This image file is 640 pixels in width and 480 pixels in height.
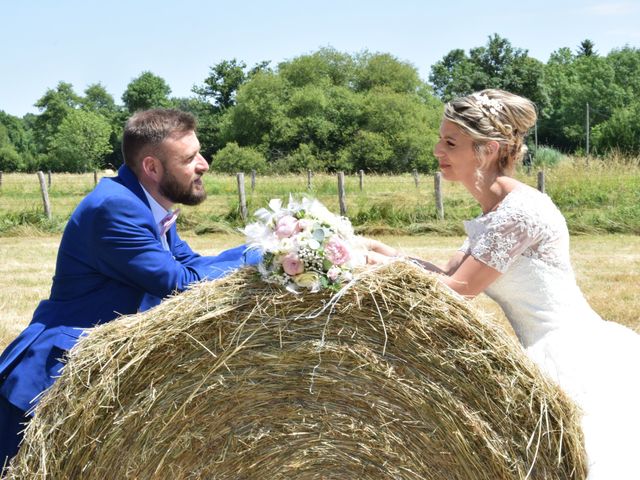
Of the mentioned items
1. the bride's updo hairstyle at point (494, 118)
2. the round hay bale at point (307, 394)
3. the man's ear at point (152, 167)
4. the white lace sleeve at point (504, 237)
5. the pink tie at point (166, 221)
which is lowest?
the round hay bale at point (307, 394)

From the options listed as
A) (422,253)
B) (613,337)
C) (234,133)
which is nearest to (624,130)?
(234,133)

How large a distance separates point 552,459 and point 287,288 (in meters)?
1.18

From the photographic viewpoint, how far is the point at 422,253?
1227 cm

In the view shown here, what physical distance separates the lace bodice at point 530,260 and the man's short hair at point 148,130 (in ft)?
4.81

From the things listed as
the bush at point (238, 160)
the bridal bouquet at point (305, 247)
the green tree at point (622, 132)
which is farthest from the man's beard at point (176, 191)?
the green tree at point (622, 132)

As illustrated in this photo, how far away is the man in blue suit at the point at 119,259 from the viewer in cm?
333

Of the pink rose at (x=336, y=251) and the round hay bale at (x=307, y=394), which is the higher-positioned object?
the pink rose at (x=336, y=251)

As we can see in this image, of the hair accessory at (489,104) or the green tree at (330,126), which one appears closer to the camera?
the hair accessory at (489,104)

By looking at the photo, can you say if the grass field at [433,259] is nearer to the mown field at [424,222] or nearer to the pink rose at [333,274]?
the mown field at [424,222]

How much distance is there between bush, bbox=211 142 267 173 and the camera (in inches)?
2001

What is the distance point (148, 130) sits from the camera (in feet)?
11.7

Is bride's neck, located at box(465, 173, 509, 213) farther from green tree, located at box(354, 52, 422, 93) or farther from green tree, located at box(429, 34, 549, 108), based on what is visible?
green tree, located at box(429, 34, 549, 108)

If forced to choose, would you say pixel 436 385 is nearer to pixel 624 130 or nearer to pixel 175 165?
pixel 175 165

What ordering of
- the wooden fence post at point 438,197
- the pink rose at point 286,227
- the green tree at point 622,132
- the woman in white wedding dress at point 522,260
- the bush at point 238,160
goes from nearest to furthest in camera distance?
the pink rose at point 286,227 → the woman in white wedding dress at point 522,260 → the wooden fence post at point 438,197 → the bush at point 238,160 → the green tree at point 622,132
